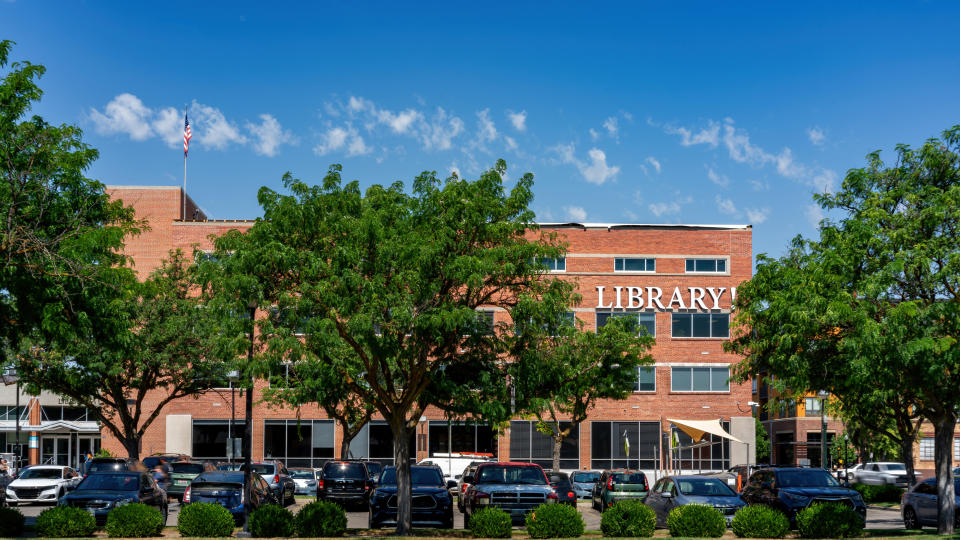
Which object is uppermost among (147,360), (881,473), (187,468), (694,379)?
(147,360)

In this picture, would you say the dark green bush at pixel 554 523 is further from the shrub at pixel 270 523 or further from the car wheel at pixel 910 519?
the car wheel at pixel 910 519

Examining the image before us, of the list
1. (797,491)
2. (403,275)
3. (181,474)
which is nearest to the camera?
(403,275)

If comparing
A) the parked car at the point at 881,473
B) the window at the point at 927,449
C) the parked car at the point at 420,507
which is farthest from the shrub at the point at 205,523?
the window at the point at 927,449

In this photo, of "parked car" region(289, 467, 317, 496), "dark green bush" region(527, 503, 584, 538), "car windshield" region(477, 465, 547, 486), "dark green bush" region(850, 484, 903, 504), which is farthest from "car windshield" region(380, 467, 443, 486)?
"dark green bush" region(850, 484, 903, 504)

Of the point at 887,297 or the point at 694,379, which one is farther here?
the point at 694,379

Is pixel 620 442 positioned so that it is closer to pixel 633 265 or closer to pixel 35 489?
pixel 633 265

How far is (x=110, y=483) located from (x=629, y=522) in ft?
43.6

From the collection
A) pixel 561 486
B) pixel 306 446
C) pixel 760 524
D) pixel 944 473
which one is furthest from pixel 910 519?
pixel 306 446

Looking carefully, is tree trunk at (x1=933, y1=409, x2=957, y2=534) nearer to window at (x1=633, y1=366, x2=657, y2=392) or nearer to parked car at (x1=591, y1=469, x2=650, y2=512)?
parked car at (x1=591, y1=469, x2=650, y2=512)

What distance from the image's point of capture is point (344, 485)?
34.2 meters

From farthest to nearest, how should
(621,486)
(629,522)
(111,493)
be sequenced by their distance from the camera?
(621,486) < (111,493) < (629,522)

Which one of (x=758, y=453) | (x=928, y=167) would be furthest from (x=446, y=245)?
(x=758, y=453)

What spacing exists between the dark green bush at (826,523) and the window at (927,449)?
53310mm

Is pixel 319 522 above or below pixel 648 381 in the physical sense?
below
